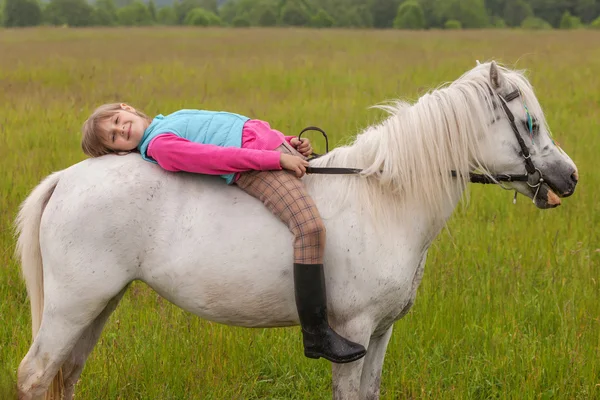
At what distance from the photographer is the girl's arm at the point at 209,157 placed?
2732mm

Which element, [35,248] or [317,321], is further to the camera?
[35,248]

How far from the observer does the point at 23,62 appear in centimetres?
1368

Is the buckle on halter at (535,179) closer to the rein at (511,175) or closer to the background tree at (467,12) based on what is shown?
the rein at (511,175)

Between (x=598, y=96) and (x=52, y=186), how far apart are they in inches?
404

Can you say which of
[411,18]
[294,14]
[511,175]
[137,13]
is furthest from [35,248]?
[137,13]

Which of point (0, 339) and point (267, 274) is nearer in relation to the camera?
point (267, 274)

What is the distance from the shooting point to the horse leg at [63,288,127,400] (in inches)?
124

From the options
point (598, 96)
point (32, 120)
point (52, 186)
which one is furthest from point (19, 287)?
point (598, 96)

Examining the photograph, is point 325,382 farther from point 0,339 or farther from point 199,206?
point 0,339

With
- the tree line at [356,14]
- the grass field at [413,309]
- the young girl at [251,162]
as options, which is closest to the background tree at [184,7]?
the tree line at [356,14]

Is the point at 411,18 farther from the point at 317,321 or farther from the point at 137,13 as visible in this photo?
the point at 317,321

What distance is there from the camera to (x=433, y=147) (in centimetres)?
278

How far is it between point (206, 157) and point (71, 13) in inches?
2373

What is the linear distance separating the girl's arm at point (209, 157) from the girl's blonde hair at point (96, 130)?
0.88ft
